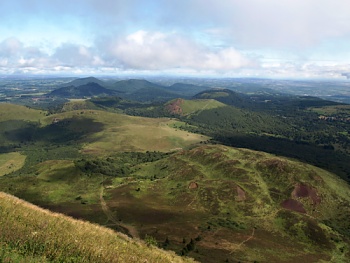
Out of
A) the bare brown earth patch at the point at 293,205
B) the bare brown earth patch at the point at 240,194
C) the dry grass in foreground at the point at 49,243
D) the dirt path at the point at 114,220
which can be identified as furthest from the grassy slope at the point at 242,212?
the dry grass in foreground at the point at 49,243

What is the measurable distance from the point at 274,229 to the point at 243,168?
65.2 meters

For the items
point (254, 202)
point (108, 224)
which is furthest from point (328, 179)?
point (108, 224)

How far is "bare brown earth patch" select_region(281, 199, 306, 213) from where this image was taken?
14850cm

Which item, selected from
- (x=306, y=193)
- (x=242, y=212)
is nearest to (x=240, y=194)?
(x=242, y=212)

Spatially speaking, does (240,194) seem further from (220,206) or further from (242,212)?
(220,206)

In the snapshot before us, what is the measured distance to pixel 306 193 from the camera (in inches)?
6294

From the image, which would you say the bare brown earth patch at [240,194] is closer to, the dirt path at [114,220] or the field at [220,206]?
the field at [220,206]

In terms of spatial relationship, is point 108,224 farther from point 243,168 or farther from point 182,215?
point 243,168

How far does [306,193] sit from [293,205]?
14.9 m

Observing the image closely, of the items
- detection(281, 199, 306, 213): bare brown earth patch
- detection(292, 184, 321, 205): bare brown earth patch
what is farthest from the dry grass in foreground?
detection(292, 184, 321, 205): bare brown earth patch

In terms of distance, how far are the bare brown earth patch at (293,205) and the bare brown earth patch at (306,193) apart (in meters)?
5.05

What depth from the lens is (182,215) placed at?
130 m

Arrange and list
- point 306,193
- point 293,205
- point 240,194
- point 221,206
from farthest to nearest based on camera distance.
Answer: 1. point 306,193
2. point 240,194
3. point 293,205
4. point 221,206

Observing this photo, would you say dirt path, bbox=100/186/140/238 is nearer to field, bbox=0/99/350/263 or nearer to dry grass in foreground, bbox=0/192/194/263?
field, bbox=0/99/350/263
